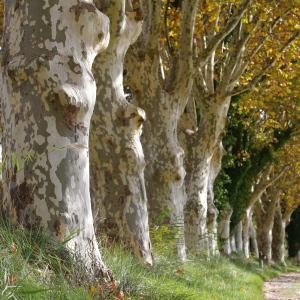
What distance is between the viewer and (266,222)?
129 feet

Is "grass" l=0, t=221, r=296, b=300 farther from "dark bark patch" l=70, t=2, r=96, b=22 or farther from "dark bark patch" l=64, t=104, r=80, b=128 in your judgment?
"dark bark patch" l=70, t=2, r=96, b=22

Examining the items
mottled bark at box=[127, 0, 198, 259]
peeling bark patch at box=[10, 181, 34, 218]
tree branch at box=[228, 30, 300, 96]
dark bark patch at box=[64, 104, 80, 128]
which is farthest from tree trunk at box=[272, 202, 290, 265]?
peeling bark patch at box=[10, 181, 34, 218]

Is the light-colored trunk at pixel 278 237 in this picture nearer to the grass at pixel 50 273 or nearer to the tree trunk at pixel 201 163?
the tree trunk at pixel 201 163

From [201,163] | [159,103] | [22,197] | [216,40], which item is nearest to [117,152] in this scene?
[22,197]

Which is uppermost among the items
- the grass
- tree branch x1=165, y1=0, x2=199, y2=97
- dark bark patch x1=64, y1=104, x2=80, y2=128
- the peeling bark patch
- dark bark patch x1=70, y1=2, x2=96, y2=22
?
tree branch x1=165, y1=0, x2=199, y2=97

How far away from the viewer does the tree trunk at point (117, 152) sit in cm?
859

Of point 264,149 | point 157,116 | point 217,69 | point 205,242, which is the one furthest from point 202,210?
point 264,149

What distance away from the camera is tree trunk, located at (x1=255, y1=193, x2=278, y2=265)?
124 feet

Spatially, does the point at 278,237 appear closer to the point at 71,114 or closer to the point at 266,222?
the point at 266,222

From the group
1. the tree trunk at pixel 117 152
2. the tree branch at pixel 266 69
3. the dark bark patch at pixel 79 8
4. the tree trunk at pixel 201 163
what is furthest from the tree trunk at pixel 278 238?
the dark bark patch at pixel 79 8

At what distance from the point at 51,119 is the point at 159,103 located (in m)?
6.93

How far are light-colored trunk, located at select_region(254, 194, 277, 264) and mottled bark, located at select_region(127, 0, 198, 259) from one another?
25.0 meters

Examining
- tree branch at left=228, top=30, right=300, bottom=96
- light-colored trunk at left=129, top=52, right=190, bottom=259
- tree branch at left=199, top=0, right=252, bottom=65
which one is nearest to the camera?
light-colored trunk at left=129, top=52, right=190, bottom=259

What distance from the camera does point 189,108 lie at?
59.5ft
